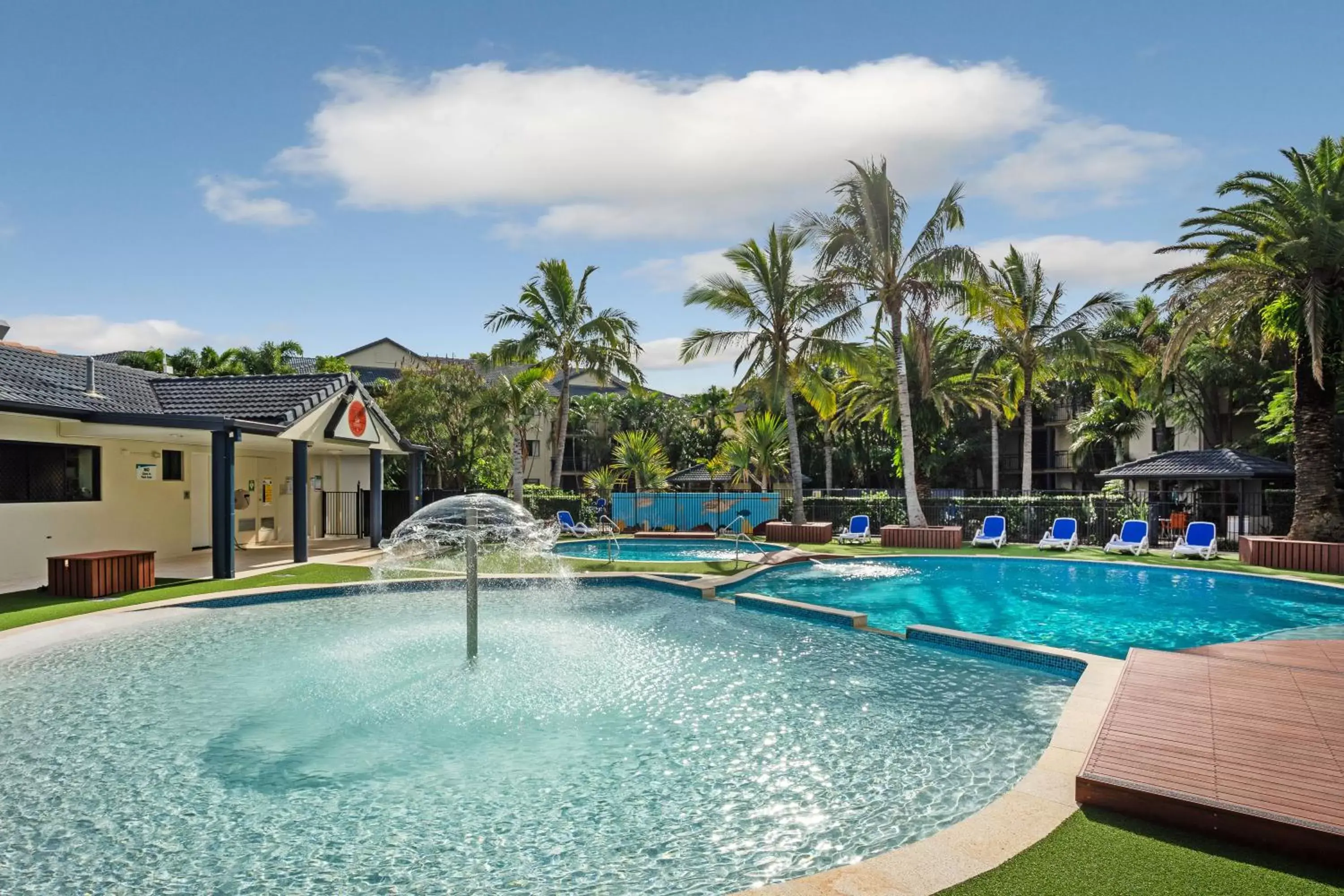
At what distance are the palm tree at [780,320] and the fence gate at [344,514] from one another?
12.0 meters

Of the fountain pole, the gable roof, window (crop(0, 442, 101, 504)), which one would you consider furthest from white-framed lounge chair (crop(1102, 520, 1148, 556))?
window (crop(0, 442, 101, 504))

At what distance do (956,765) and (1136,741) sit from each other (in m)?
1.27

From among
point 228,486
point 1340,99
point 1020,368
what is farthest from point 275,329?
point 1340,99

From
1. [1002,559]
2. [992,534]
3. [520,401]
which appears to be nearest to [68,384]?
[520,401]

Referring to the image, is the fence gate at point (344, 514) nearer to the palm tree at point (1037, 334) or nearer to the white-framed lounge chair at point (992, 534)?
the white-framed lounge chair at point (992, 534)

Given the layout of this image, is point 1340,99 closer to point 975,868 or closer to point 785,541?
point 785,541

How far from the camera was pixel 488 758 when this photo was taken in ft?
19.6

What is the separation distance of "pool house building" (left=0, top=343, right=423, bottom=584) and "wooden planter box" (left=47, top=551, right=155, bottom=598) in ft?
4.77

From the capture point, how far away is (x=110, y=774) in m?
5.66

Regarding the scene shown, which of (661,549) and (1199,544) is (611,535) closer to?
(661,549)

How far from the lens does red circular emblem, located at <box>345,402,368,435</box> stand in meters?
18.5

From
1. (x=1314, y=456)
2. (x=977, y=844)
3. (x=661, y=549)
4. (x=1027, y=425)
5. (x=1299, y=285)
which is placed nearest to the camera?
(x=977, y=844)

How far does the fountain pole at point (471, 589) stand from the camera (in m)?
8.35

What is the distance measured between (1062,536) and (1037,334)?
9434 millimetres
